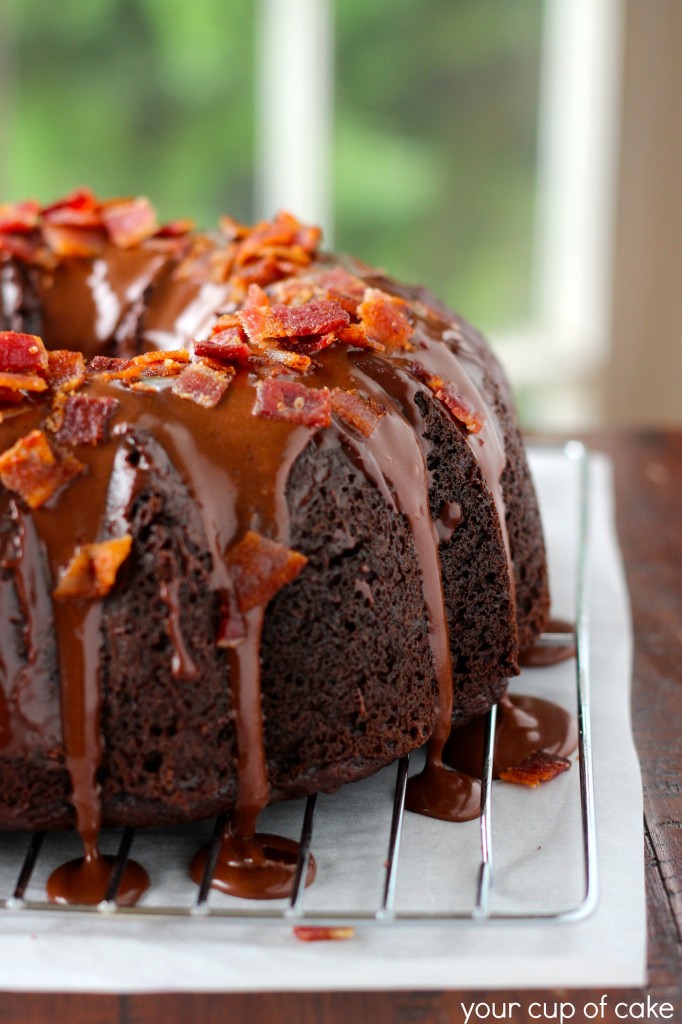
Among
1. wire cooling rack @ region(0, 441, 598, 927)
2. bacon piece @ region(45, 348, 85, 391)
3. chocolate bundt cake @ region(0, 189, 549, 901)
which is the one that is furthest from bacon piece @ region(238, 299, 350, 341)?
wire cooling rack @ region(0, 441, 598, 927)

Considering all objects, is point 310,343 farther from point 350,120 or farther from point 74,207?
point 350,120

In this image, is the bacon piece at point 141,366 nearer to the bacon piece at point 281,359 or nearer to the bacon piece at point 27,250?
the bacon piece at point 281,359

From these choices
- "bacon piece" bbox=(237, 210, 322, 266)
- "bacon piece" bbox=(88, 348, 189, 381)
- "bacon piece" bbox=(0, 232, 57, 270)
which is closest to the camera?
"bacon piece" bbox=(88, 348, 189, 381)

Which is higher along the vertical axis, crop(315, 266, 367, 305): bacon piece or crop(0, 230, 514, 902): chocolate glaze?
crop(315, 266, 367, 305): bacon piece

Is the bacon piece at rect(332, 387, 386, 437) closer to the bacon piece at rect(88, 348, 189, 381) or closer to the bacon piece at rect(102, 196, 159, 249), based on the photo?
the bacon piece at rect(88, 348, 189, 381)

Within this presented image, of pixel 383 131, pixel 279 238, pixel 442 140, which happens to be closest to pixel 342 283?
pixel 279 238

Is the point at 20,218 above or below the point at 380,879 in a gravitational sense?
above

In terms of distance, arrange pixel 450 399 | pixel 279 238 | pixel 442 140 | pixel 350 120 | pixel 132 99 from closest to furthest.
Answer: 1. pixel 450 399
2. pixel 279 238
3. pixel 132 99
4. pixel 350 120
5. pixel 442 140

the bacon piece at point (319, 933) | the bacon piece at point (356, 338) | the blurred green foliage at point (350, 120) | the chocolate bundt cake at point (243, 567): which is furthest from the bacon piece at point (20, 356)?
the blurred green foliage at point (350, 120)
